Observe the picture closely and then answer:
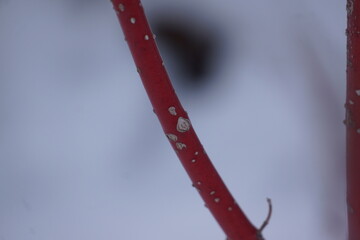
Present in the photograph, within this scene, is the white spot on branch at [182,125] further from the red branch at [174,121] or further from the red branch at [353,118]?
the red branch at [353,118]

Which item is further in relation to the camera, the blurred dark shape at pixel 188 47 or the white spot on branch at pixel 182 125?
the blurred dark shape at pixel 188 47

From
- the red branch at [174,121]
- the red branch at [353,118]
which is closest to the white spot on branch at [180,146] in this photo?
the red branch at [174,121]

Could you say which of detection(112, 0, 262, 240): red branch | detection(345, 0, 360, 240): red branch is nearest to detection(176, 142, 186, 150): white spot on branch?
detection(112, 0, 262, 240): red branch

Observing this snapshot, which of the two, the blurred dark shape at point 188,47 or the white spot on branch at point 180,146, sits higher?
the blurred dark shape at point 188,47

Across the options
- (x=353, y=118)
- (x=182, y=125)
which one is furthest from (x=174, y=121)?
(x=353, y=118)

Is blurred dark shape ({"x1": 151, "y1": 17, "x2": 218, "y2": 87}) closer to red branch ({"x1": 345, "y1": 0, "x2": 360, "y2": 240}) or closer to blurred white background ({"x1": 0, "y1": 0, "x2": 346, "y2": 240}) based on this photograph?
blurred white background ({"x1": 0, "y1": 0, "x2": 346, "y2": 240})

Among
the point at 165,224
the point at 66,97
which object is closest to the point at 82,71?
the point at 66,97

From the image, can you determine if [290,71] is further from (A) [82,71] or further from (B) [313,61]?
(A) [82,71]
